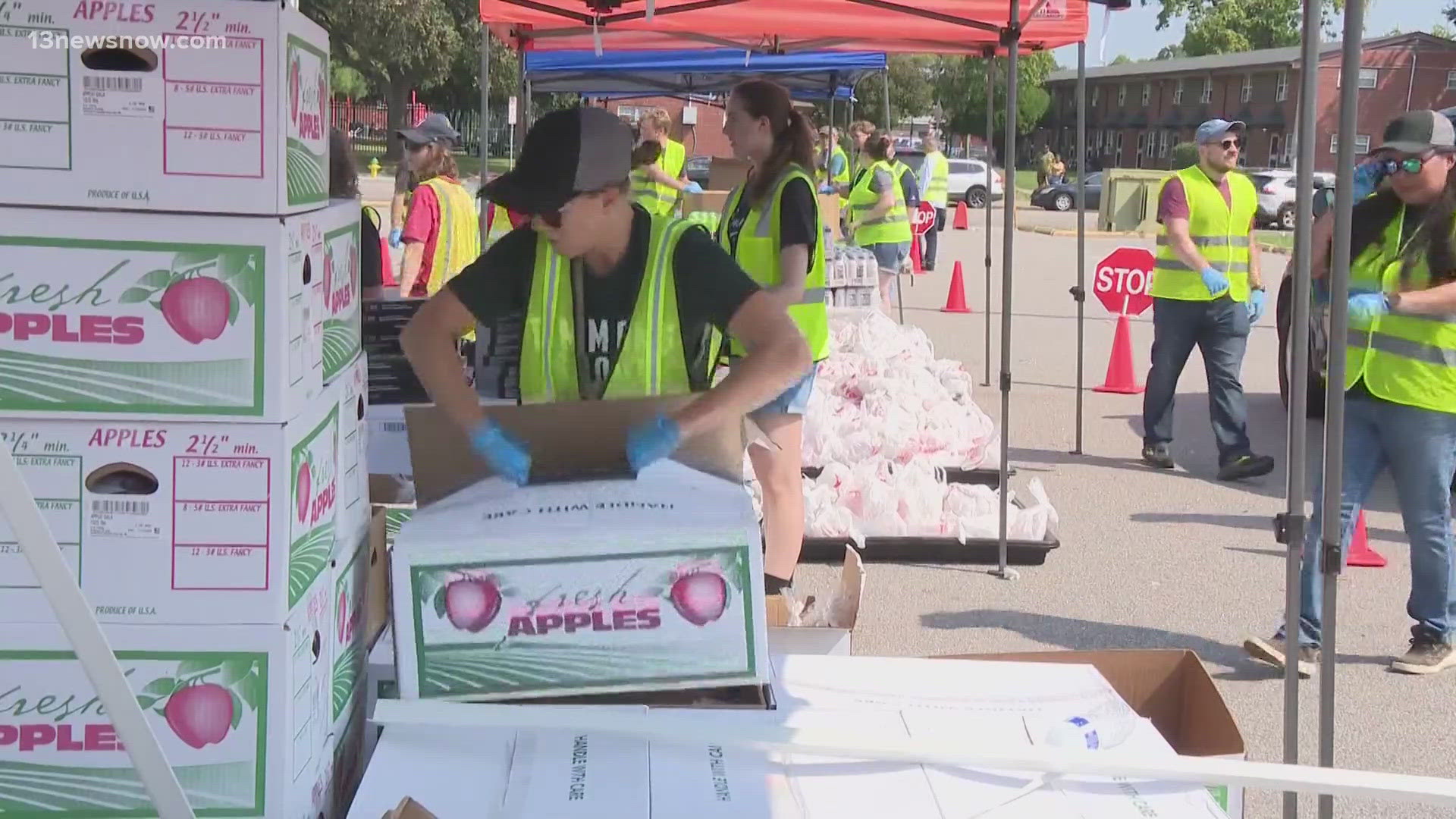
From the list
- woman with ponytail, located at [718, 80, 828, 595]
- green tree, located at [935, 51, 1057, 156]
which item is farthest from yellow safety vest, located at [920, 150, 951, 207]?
green tree, located at [935, 51, 1057, 156]

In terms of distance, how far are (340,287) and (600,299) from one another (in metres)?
0.65

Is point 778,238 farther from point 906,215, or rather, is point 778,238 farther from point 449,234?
point 906,215

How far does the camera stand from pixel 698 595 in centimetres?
208

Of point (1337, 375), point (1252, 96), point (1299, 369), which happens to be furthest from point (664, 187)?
point (1252, 96)

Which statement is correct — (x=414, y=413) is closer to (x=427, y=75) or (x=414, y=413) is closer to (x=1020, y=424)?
(x=1020, y=424)

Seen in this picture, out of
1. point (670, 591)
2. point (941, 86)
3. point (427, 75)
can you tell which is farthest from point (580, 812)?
point (941, 86)

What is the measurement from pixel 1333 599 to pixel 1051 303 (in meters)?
13.8

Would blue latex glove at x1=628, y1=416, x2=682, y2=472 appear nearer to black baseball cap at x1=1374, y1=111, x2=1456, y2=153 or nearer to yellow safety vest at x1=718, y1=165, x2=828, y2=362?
yellow safety vest at x1=718, y1=165, x2=828, y2=362

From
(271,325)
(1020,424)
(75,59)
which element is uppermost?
(75,59)

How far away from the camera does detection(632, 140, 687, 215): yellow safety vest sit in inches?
492

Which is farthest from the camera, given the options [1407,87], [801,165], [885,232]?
[1407,87]

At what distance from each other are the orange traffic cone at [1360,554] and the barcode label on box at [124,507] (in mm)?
5692

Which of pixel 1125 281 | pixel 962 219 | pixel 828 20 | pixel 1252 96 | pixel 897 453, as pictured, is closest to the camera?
pixel 828 20

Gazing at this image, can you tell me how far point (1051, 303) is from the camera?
16.7 meters
